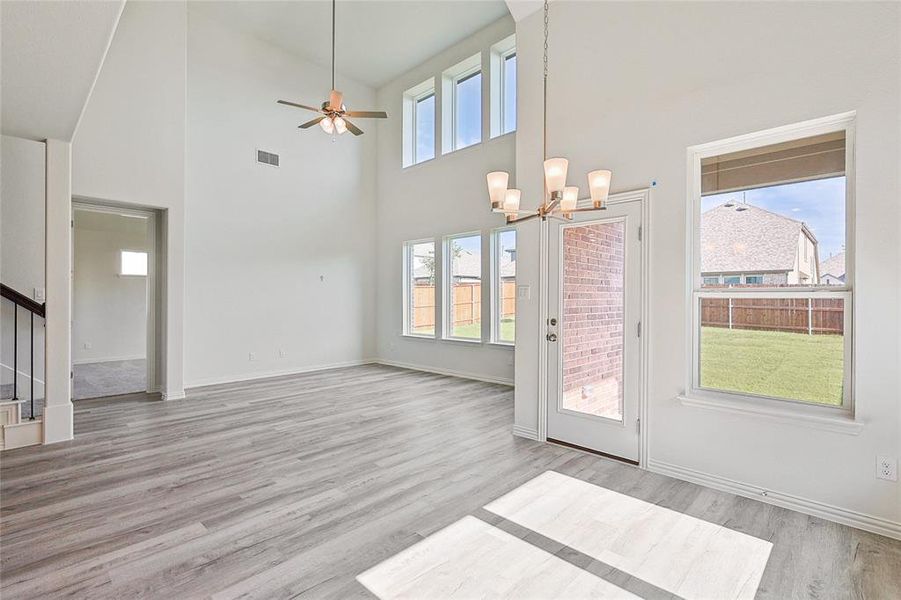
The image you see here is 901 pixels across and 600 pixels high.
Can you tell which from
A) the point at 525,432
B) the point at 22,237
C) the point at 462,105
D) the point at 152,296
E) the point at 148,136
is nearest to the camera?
the point at 525,432

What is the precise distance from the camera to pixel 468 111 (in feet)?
23.8

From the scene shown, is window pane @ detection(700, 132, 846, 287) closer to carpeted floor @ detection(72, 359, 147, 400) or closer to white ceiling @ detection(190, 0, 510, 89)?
white ceiling @ detection(190, 0, 510, 89)

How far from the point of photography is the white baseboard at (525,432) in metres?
3.97

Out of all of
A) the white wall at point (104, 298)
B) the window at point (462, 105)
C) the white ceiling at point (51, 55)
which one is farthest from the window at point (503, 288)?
the white wall at point (104, 298)

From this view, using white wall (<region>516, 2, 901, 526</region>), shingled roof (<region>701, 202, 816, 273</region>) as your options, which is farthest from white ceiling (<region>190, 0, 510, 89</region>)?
shingled roof (<region>701, 202, 816, 273</region>)

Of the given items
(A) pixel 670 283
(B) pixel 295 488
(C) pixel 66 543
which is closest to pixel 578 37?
(A) pixel 670 283

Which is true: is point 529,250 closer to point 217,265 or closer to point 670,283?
point 670,283

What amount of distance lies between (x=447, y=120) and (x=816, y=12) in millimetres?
5613

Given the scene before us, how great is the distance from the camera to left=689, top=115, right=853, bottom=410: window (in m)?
2.61

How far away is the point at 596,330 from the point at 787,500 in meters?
1.66

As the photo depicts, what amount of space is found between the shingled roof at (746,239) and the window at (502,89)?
4.25 metres

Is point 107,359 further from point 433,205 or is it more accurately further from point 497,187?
point 497,187

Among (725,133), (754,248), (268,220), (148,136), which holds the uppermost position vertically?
(148,136)

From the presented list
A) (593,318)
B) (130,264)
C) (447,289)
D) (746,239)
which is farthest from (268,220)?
(746,239)
